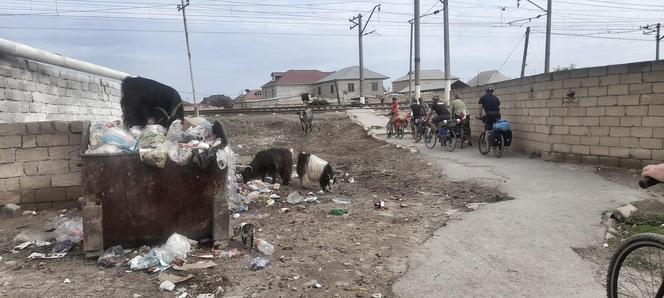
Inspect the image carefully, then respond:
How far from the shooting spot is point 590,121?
363 inches

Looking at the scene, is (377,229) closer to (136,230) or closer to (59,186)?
(136,230)

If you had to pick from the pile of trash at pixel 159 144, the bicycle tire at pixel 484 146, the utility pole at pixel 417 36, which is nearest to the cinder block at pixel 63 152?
the pile of trash at pixel 159 144

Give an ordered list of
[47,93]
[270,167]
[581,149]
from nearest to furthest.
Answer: [47,93] → [270,167] → [581,149]

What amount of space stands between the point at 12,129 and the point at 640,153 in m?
10.0

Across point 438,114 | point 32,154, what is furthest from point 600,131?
point 32,154

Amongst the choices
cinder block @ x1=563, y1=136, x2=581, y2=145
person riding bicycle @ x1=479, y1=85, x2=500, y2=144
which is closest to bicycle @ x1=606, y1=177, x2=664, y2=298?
cinder block @ x1=563, y1=136, x2=581, y2=145

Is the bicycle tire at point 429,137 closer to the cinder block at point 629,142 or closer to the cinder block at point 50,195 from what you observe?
the cinder block at point 629,142

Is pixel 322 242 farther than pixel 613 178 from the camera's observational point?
No

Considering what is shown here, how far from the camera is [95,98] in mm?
11078

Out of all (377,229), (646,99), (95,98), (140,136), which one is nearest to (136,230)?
(140,136)

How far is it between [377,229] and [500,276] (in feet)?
6.08

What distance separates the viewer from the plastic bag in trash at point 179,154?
482 cm

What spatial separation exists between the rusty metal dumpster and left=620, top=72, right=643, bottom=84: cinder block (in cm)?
741

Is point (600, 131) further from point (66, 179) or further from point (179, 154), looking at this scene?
point (66, 179)
